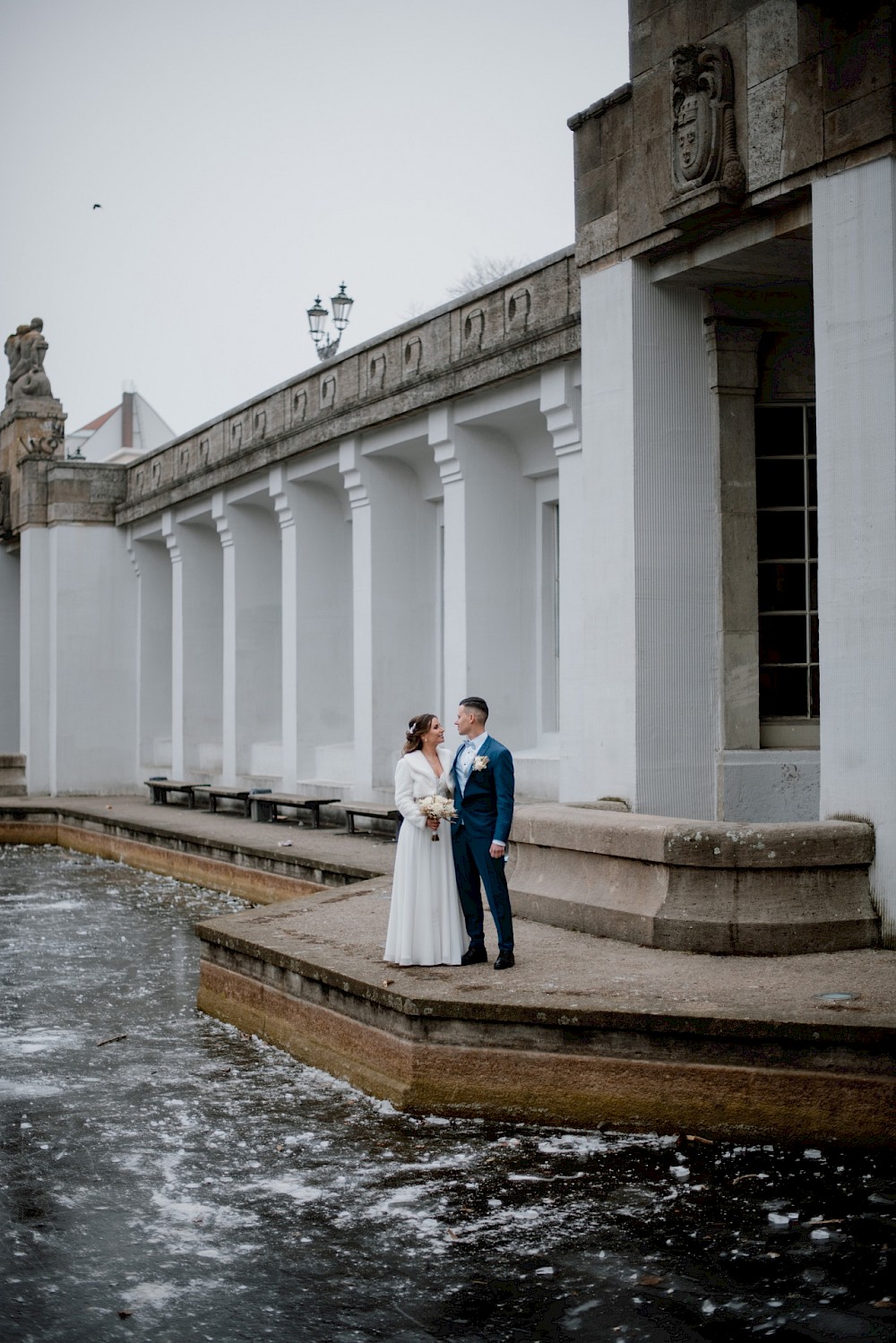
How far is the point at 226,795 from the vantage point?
910 inches

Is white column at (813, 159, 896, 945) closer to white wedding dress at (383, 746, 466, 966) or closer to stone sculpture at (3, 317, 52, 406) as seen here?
white wedding dress at (383, 746, 466, 966)

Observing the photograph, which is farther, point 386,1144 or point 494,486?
point 494,486

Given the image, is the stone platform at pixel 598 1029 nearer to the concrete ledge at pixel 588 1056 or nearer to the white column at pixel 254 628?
the concrete ledge at pixel 588 1056

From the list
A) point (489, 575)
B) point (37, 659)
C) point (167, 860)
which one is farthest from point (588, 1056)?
point (37, 659)

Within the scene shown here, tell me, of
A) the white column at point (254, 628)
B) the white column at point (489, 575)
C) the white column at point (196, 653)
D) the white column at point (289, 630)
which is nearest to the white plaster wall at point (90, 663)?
the white column at point (196, 653)

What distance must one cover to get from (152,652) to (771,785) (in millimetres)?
18247

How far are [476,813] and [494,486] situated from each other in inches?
344

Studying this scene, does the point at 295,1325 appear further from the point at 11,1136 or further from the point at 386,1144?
the point at 11,1136

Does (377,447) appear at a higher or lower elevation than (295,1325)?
higher

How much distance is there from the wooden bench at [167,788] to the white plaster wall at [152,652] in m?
1.46

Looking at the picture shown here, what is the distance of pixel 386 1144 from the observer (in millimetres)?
7285

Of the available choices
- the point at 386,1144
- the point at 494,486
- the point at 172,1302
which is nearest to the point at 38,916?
the point at 494,486

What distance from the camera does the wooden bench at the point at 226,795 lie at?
22.5 metres

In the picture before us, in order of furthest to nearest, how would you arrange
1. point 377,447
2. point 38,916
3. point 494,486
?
point 377,447
point 494,486
point 38,916
